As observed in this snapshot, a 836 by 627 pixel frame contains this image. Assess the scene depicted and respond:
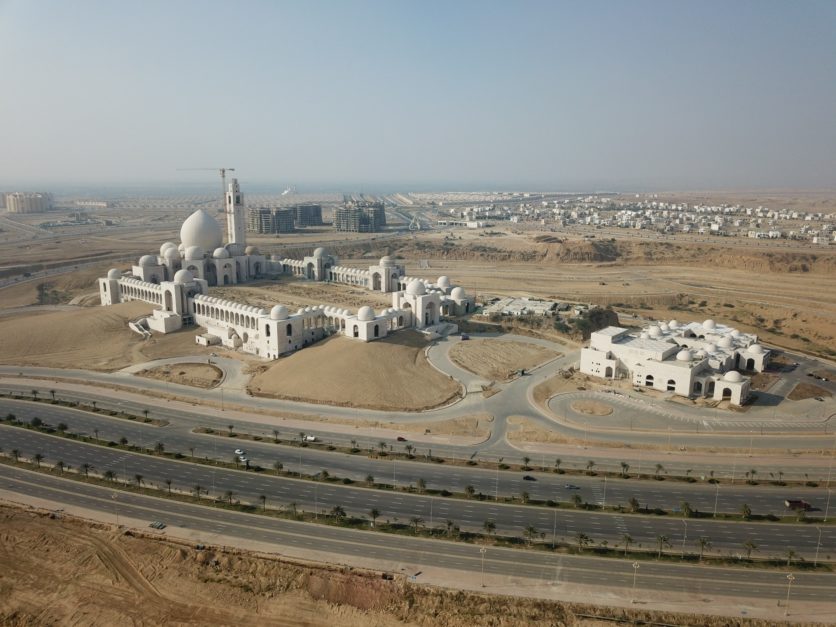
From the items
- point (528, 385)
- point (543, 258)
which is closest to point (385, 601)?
point (528, 385)

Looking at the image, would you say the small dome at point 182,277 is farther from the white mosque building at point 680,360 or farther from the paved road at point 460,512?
the white mosque building at point 680,360

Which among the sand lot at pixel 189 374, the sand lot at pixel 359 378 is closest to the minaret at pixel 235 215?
the sand lot at pixel 189 374

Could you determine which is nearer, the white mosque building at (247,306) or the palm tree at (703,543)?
the palm tree at (703,543)

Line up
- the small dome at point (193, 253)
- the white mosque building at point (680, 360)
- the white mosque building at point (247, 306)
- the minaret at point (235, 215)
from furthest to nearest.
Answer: the minaret at point (235, 215) → the small dome at point (193, 253) → the white mosque building at point (247, 306) → the white mosque building at point (680, 360)

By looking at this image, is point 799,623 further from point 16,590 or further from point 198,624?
point 16,590

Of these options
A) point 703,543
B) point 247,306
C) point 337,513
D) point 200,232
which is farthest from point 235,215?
point 703,543
